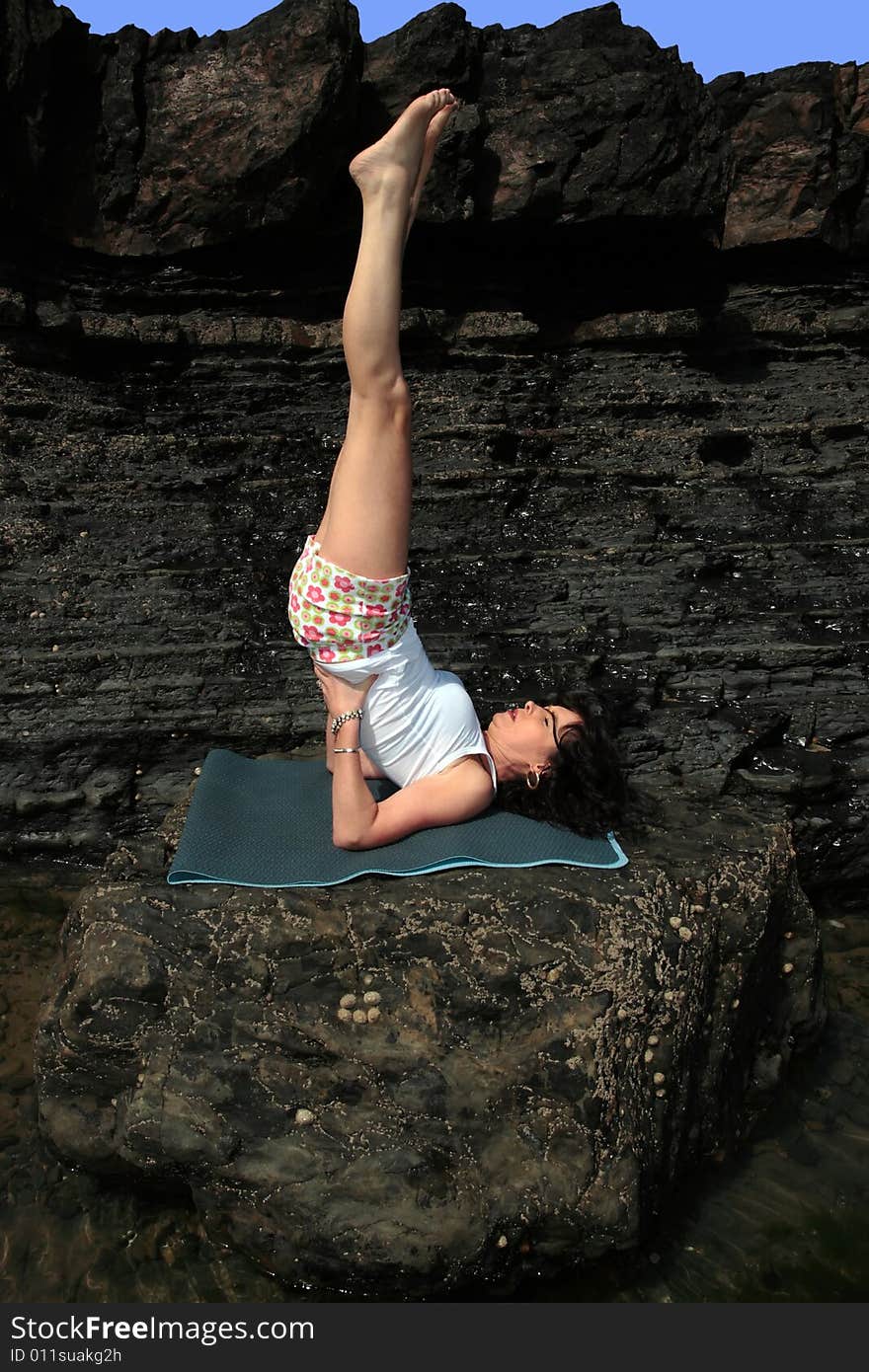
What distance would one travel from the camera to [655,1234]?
10.5 feet

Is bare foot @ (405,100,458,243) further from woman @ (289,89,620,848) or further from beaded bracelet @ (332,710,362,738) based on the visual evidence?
beaded bracelet @ (332,710,362,738)

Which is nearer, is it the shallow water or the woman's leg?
the shallow water

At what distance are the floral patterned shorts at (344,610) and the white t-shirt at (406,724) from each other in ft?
0.18

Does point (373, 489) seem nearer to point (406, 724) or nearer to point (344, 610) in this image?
point (344, 610)

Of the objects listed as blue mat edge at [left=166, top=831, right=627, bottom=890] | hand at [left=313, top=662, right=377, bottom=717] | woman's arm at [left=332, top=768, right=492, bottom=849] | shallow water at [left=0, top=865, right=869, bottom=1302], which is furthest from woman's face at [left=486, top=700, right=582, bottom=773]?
shallow water at [left=0, top=865, right=869, bottom=1302]

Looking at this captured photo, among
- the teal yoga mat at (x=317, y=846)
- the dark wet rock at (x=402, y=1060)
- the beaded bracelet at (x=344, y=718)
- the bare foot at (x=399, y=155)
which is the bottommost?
the dark wet rock at (x=402, y=1060)

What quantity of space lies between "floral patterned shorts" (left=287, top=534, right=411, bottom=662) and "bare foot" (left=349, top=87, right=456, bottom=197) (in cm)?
143

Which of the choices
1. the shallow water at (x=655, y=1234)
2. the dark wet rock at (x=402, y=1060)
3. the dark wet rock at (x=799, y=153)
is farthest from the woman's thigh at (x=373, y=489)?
the dark wet rock at (x=799, y=153)

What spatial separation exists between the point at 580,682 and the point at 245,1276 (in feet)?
12.1

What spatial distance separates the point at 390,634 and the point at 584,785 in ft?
3.18

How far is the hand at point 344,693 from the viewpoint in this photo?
3.79 meters

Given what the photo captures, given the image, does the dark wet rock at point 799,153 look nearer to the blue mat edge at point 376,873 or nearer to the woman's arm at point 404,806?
the woman's arm at point 404,806

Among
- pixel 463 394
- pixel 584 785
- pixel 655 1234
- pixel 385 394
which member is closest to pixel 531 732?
pixel 584 785

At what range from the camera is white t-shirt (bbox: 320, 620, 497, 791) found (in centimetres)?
382
